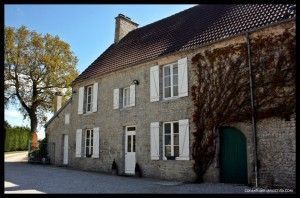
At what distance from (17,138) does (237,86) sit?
968 inches

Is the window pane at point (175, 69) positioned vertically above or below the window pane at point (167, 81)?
above

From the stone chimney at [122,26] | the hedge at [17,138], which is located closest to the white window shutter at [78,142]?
the stone chimney at [122,26]

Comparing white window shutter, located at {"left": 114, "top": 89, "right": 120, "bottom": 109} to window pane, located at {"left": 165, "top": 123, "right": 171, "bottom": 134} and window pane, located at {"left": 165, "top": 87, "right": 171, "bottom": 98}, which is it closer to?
window pane, located at {"left": 165, "top": 87, "right": 171, "bottom": 98}

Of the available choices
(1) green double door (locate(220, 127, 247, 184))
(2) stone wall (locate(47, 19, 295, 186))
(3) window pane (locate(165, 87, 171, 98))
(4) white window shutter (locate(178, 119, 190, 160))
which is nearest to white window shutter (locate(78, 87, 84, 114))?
(2) stone wall (locate(47, 19, 295, 186))

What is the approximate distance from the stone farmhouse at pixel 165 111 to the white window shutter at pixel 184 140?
4 cm

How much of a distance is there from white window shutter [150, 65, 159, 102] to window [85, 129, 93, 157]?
16.6ft

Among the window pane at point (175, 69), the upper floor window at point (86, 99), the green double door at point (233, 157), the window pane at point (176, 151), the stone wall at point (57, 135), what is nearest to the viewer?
the green double door at point (233, 157)

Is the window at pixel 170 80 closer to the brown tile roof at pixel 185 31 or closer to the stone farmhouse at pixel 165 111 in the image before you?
the stone farmhouse at pixel 165 111

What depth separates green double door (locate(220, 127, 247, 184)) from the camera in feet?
37.1

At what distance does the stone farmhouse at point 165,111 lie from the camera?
10727 mm

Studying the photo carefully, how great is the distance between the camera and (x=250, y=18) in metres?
12.6

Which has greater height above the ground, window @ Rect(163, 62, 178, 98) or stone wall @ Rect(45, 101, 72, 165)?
window @ Rect(163, 62, 178, 98)

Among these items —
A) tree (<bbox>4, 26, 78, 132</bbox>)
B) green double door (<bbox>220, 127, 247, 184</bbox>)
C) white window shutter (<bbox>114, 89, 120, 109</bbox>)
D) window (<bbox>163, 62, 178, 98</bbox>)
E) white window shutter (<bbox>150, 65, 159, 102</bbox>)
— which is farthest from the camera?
tree (<bbox>4, 26, 78, 132</bbox>)
